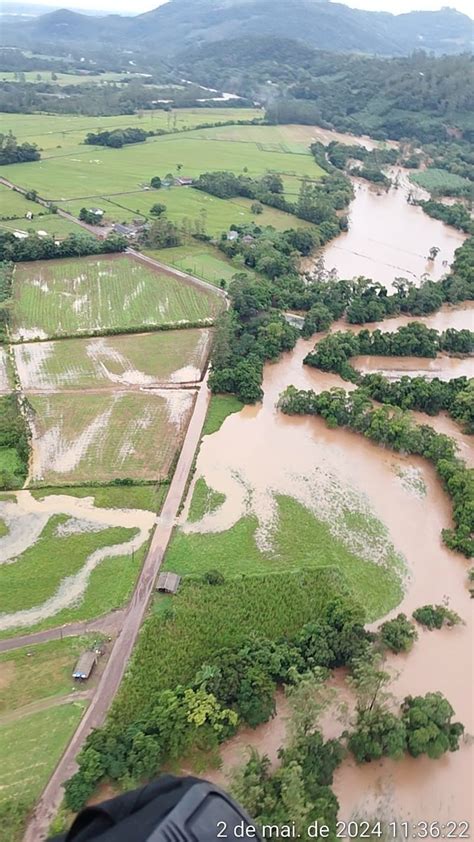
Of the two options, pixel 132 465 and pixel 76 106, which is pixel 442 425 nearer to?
pixel 132 465

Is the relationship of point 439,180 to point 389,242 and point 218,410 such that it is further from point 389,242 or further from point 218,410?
point 218,410

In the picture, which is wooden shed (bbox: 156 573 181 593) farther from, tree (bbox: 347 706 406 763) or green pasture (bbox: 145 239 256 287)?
green pasture (bbox: 145 239 256 287)

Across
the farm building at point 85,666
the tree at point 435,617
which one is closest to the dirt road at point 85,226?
the farm building at point 85,666

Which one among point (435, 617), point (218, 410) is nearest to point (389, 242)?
point (218, 410)

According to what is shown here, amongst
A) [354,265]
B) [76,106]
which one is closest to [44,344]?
[354,265]

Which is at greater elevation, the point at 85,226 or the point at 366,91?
the point at 366,91

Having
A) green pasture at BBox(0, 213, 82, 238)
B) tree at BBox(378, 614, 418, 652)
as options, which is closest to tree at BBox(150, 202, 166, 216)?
green pasture at BBox(0, 213, 82, 238)
